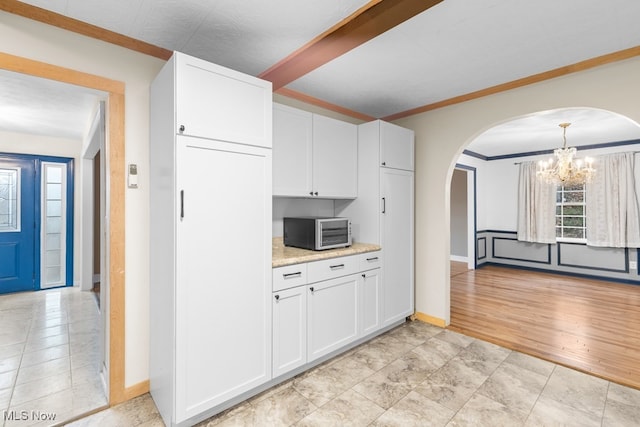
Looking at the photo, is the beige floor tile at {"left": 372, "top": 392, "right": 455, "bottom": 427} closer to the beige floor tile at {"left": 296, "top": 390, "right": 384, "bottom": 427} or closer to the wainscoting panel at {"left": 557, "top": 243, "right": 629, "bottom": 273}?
the beige floor tile at {"left": 296, "top": 390, "right": 384, "bottom": 427}

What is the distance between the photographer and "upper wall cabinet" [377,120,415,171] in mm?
3098

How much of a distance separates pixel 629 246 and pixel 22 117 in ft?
29.8

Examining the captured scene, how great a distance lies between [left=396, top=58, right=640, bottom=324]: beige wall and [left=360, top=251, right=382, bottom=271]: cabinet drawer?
31.0 inches

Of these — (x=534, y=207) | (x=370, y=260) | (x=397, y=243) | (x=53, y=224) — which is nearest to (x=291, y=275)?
(x=370, y=260)

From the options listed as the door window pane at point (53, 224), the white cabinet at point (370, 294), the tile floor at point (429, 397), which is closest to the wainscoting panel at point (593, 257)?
the tile floor at point (429, 397)

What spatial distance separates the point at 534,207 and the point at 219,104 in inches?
259

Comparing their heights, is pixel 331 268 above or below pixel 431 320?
above

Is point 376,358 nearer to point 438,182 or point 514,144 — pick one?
point 438,182

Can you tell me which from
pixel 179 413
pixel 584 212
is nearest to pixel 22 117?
pixel 179 413

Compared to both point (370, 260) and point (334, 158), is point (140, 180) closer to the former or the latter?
point (334, 158)

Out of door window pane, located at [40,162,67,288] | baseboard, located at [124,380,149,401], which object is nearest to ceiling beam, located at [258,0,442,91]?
baseboard, located at [124,380,149,401]

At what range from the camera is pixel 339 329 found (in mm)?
2646

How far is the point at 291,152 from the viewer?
2.68 meters

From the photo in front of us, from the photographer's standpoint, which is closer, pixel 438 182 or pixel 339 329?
pixel 339 329
